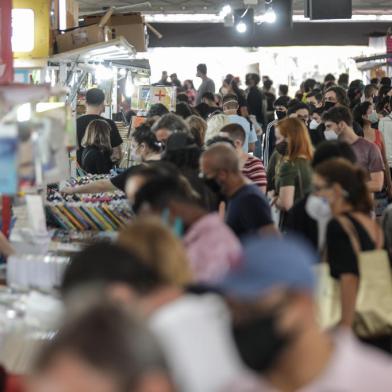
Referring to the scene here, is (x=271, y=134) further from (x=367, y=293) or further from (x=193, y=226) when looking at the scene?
(x=193, y=226)

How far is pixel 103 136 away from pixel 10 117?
493 centimetres

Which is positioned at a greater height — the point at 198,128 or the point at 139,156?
the point at 198,128

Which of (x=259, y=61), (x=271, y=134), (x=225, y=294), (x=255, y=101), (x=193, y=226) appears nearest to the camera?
(x=225, y=294)

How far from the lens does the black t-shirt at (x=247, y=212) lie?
504cm

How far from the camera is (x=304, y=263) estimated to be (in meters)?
2.39

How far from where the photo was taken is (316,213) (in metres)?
4.58

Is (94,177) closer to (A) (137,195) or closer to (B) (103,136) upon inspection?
(B) (103,136)

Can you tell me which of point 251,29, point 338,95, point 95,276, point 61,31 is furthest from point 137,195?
point 251,29

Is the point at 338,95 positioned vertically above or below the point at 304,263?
above

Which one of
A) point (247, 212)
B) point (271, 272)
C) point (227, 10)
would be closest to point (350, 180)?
point (247, 212)

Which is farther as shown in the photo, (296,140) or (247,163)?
(247,163)

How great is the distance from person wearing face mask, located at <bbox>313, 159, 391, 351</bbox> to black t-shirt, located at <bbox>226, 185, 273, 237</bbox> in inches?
22.6

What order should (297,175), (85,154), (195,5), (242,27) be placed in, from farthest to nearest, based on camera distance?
1. (195,5)
2. (242,27)
3. (85,154)
4. (297,175)

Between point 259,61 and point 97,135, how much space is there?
1657cm
